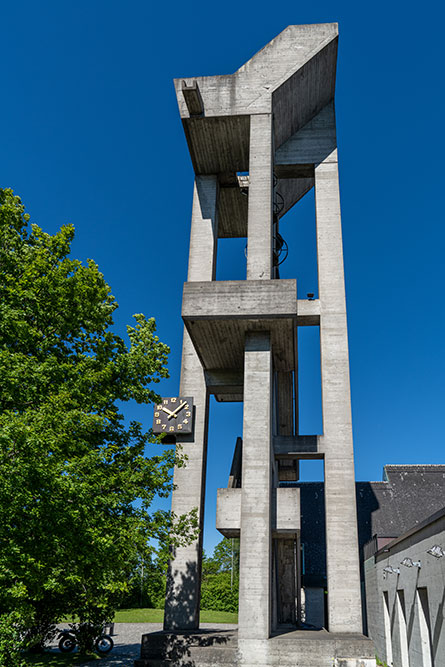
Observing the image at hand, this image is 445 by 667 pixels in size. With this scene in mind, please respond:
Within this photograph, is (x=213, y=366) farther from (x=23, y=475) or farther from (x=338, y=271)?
(x=23, y=475)

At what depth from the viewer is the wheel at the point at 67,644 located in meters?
22.0

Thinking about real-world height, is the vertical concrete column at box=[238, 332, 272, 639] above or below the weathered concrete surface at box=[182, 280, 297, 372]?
below

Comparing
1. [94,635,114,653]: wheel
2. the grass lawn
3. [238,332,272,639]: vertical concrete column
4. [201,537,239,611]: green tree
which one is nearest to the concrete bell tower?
[238,332,272,639]: vertical concrete column

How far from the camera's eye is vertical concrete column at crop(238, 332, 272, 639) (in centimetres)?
1441

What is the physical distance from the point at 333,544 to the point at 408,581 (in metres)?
4.01

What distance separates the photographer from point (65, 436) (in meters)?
11.3

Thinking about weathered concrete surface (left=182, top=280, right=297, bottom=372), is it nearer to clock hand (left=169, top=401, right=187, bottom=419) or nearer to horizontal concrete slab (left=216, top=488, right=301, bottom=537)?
clock hand (left=169, top=401, right=187, bottom=419)

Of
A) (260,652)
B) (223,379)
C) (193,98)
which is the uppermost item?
(193,98)

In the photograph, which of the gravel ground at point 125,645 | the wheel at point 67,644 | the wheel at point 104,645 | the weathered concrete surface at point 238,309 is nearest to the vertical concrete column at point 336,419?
the weathered concrete surface at point 238,309

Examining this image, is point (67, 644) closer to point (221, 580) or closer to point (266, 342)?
point (266, 342)

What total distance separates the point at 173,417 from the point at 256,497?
496 cm

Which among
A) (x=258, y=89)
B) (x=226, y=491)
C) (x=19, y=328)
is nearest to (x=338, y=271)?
(x=258, y=89)

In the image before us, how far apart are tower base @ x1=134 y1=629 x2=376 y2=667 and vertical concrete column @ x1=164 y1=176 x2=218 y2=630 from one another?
232 cm

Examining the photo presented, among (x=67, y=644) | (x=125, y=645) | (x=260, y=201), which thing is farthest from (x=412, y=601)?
(x=260, y=201)
